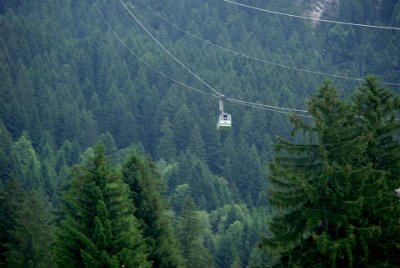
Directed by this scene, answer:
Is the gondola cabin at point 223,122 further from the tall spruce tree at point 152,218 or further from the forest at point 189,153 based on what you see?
the tall spruce tree at point 152,218

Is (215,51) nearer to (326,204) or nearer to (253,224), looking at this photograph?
(253,224)

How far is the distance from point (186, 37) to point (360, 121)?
165928mm

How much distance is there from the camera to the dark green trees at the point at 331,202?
2480cm

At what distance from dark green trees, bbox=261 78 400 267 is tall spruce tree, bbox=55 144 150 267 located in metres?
5.79

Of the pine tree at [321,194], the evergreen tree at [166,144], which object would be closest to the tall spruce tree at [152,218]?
the pine tree at [321,194]

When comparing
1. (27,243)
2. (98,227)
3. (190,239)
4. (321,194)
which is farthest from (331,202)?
(190,239)

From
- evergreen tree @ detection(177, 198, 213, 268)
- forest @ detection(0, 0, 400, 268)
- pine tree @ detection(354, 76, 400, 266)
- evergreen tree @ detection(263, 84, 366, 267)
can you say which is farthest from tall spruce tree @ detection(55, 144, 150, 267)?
evergreen tree @ detection(177, 198, 213, 268)

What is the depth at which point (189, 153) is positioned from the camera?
14512cm

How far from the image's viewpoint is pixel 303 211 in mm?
25391

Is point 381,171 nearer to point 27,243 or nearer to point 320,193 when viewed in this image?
point 320,193

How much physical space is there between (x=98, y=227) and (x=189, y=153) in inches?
4561

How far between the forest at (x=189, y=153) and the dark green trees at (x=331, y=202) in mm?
42

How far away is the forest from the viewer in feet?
84.0

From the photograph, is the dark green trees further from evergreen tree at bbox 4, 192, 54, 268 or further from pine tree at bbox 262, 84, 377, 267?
evergreen tree at bbox 4, 192, 54, 268
